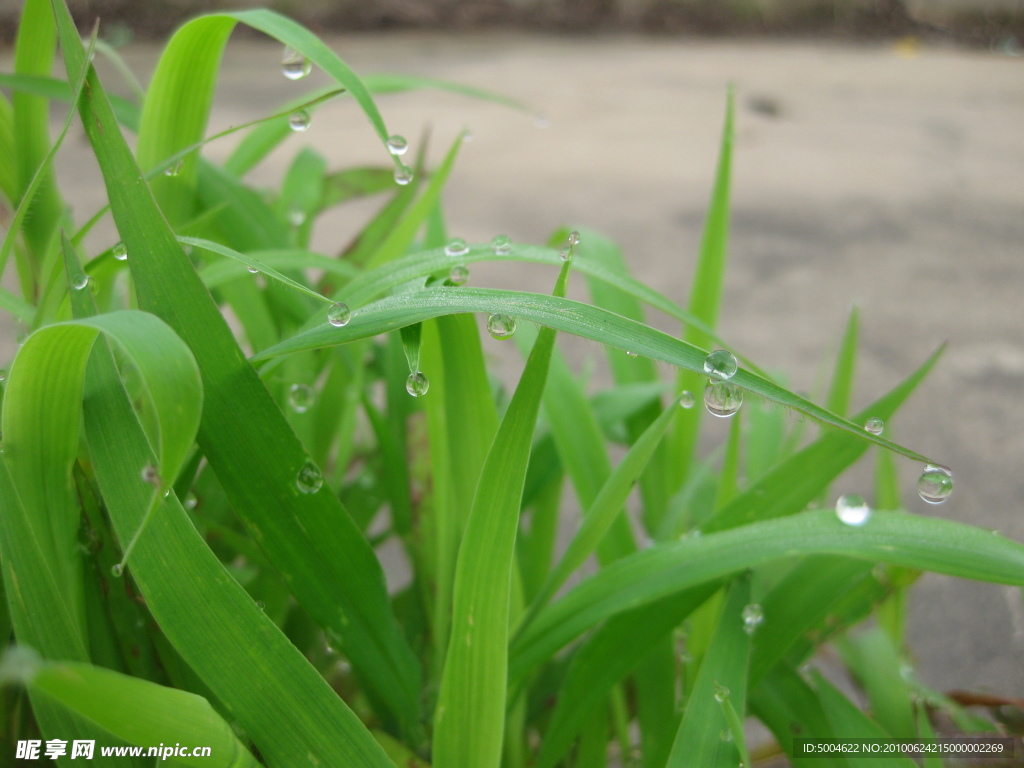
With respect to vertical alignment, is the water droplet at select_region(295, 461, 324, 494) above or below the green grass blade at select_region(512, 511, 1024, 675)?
below

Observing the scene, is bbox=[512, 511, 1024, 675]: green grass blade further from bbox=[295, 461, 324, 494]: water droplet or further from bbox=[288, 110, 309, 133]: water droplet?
bbox=[288, 110, 309, 133]: water droplet

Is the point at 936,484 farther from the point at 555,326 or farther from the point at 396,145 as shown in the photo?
the point at 396,145

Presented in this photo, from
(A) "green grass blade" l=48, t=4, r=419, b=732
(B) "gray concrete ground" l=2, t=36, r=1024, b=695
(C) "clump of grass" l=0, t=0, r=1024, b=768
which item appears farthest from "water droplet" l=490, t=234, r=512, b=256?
(B) "gray concrete ground" l=2, t=36, r=1024, b=695

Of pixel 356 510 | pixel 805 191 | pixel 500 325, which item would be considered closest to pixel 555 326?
pixel 500 325

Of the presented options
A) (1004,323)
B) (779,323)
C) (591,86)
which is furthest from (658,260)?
(591,86)

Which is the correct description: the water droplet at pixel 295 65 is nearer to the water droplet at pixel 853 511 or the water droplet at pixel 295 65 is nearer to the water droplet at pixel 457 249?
the water droplet at pixel 457 249

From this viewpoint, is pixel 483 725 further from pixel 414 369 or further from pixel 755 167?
pixel 755 167

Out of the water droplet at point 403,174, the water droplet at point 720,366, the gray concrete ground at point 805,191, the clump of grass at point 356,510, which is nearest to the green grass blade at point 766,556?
the clump of grass at point 356,510
